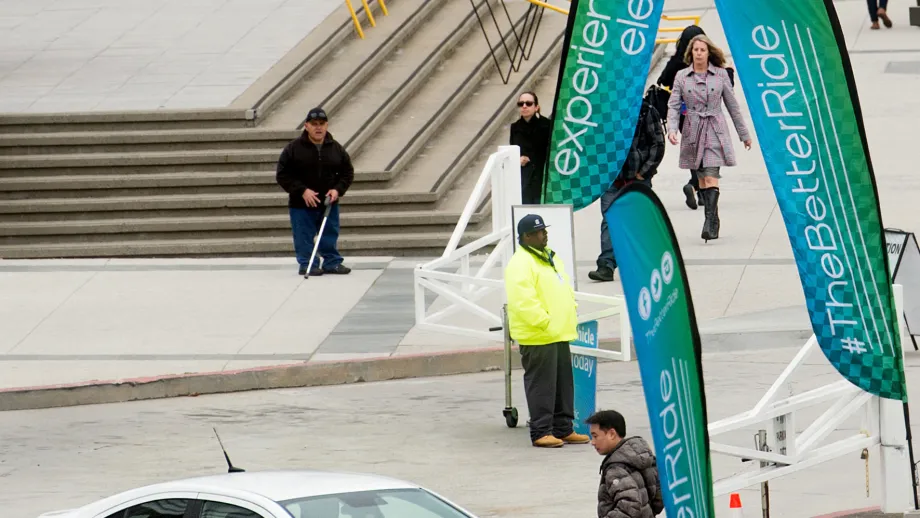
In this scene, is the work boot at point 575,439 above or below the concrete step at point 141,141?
below

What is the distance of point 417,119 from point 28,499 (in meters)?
11.3

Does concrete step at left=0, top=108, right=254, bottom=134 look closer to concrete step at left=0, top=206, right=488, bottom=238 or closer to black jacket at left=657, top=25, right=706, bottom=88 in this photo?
concrete step at left=0, top=206, right=488, bottom=238

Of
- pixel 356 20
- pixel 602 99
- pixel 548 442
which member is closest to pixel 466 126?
pixel 356 20

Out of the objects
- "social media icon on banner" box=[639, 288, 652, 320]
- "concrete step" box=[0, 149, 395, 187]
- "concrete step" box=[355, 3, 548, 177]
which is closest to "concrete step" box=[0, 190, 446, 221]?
"concrete step" box=[0, 149, 395, 187]

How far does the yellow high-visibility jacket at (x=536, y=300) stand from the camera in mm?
12898

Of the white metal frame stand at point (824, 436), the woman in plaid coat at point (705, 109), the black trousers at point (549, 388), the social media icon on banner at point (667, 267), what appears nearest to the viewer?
the social media icon on banner at point (667, 267)

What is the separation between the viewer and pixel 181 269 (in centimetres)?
1978

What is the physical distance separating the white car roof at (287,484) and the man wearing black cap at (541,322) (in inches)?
175

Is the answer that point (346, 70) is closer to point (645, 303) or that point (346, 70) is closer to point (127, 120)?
point (127, 120)

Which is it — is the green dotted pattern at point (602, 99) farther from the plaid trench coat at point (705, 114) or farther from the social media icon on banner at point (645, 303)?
the plaid trench coat at point (705, 114)

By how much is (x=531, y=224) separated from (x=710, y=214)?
20.9 feet

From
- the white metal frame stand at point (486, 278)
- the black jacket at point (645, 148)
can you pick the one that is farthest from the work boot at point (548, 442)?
the black jacket at point (645, 148)

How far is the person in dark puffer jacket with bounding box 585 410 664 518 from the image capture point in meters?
8.98

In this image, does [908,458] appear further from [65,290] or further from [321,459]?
[65,290]
